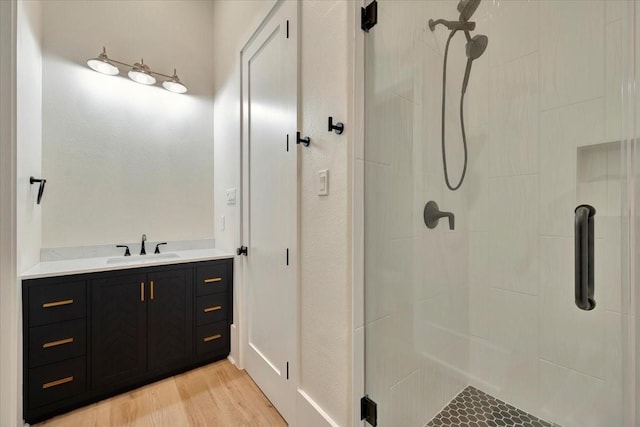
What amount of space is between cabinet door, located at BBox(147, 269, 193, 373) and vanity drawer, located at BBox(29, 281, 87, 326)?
378 mm

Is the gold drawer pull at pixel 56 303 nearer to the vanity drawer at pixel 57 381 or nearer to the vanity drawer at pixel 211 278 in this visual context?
the vanity drawer at pixel 57 381

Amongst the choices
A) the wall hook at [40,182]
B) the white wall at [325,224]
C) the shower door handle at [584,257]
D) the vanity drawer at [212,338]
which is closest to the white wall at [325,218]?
the white wall at [325,224]

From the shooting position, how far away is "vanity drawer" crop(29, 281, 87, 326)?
1581 millimetres

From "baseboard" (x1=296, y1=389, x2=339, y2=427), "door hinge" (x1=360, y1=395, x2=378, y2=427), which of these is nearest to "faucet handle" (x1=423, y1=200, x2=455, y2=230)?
"door hinge" (x1=360, y1=395, x2=378, y2=427)

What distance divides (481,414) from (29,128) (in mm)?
3058

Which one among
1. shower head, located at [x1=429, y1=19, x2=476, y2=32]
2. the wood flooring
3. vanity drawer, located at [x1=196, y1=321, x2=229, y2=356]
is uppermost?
shower head, located at [x1=429, y1=19, x2=476, y2=32]

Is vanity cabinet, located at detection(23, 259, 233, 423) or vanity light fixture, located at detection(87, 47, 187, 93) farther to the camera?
vanity light fixture, located at detection(87, 47, 187, 93)

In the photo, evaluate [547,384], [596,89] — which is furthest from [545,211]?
[547,384]

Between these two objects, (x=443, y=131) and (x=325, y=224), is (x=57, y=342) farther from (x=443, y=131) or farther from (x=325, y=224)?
(x=443, y=131)

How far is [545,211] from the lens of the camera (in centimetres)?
121

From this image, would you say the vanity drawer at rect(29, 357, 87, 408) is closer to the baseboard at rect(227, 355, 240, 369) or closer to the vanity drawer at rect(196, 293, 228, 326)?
the vanity drawer at rect(196, 293, 228, 326)

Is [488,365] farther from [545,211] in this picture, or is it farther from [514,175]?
[514,175]

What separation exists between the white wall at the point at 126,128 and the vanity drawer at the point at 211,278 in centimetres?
66

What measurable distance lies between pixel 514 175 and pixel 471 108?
1.31 feet
